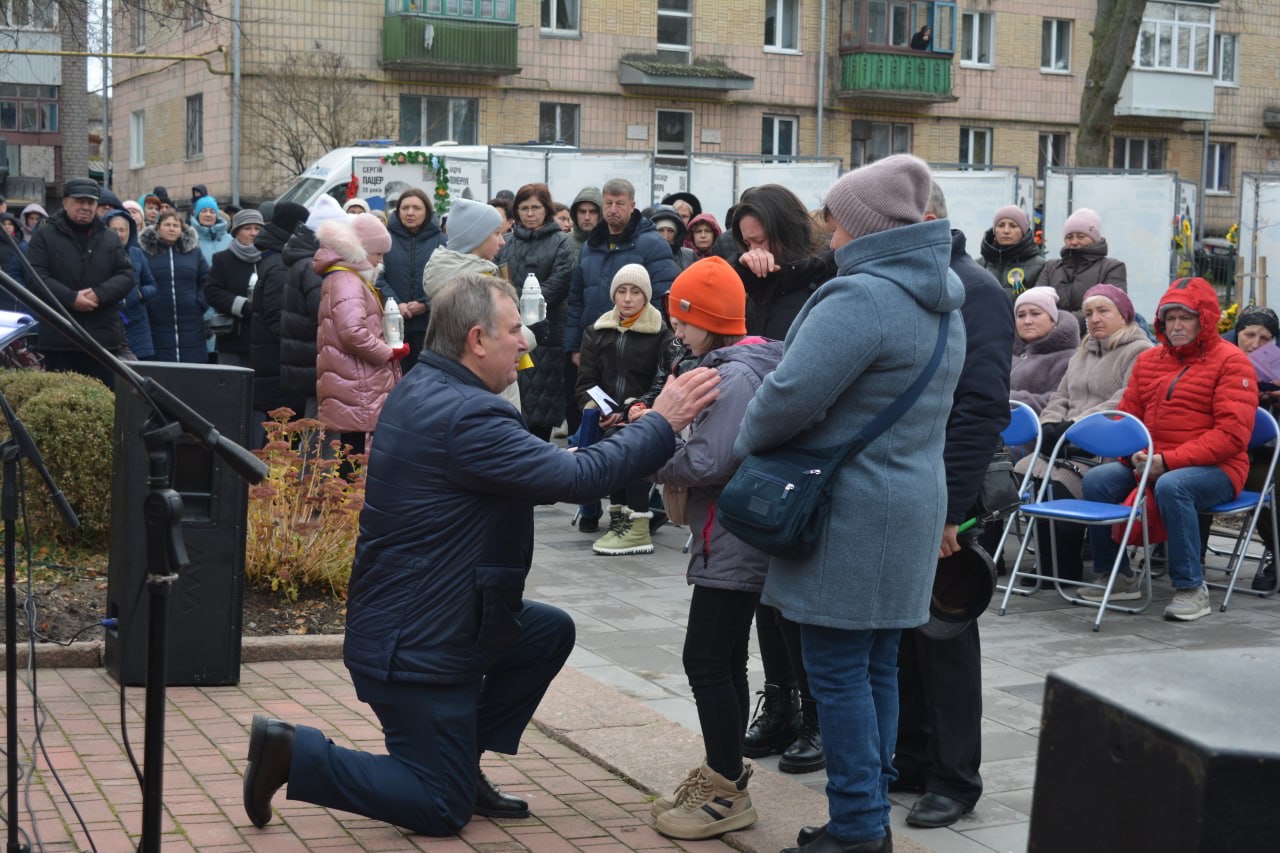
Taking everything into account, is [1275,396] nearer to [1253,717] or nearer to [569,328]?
[569,328]

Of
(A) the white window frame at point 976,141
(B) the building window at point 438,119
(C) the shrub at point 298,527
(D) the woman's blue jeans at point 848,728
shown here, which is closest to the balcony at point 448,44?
(B) the building window at point 438,119

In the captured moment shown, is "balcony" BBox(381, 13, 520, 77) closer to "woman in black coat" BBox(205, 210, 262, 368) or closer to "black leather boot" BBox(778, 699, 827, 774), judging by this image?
"woman in black coat" BBox(205, 210, 262, 368)

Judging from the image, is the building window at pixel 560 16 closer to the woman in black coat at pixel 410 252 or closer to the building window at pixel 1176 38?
the building window at pixel 1176 38

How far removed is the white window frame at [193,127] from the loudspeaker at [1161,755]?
3644 centimetres

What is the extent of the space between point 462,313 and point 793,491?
3.83 feet

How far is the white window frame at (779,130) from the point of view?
129 feet

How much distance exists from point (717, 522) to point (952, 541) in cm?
74

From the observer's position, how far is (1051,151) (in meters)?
43.7

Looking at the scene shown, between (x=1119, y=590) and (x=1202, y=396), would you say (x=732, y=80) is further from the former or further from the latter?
(x=1202, y=396)

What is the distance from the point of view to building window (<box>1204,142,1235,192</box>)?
155 feet

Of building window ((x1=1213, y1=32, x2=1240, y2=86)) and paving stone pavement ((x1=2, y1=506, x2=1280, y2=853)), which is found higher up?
building window ((x1=1213, y1=32, x2=1240, y2=86))

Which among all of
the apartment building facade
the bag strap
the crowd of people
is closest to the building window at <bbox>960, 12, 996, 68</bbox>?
the apartment building facade

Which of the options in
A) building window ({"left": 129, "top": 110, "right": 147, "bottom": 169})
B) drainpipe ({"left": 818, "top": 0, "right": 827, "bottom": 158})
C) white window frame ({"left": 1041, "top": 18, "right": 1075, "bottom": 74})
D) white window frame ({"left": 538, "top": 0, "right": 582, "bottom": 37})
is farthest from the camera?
white window frame ({"left": 1041, "top": 18, "right": 1075, "bottom": 74})

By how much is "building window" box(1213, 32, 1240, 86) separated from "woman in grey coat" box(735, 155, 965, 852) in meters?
47.2
